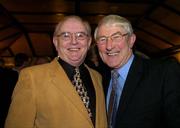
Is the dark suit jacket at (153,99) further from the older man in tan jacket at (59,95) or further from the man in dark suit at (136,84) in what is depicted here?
the older man in tan jacket at (59,95)

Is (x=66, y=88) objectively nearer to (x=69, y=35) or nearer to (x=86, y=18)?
(x=69, y=35)

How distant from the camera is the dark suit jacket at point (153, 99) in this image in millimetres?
1772

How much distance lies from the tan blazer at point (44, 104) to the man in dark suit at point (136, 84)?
24 cm

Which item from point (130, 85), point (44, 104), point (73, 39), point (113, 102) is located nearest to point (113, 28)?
point (73, 39)

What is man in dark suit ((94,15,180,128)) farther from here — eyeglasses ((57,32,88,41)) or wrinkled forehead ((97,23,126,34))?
eyeglasses ((57,32,88,41))

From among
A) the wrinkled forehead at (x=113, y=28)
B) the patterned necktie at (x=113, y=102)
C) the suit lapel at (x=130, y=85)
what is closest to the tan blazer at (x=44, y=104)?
the patterned necktie at (x=113, y=102)

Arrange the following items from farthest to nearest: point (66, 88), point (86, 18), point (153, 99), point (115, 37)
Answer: point (86, 18)
point (115, 37)
point (66, 88)
point (153, 99)

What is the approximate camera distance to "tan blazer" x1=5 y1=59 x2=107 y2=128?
5.98 feet

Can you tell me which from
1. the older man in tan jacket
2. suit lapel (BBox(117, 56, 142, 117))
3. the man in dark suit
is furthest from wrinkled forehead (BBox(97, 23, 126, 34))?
suit lapel (BBox(117, 56, 142, 117))

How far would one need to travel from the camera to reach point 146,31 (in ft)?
27.7

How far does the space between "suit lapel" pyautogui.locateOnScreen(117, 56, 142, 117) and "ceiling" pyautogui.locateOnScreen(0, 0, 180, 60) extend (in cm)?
414

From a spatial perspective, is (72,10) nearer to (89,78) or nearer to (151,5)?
(151,5)

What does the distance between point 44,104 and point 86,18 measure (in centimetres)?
588

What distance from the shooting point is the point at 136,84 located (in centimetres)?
193
